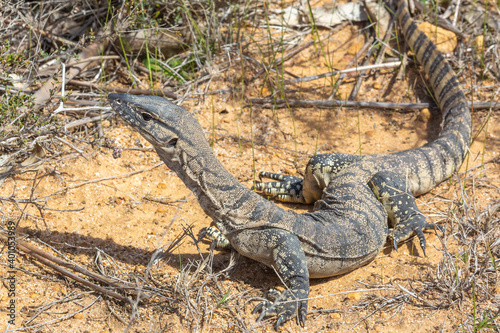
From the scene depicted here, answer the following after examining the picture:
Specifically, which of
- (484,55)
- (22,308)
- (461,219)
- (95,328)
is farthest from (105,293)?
(484,55)

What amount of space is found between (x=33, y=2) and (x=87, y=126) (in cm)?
199

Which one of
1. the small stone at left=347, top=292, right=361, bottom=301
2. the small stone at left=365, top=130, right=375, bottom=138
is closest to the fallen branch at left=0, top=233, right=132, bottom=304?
the small stone at left=347, top=292, right=361, bottom=301

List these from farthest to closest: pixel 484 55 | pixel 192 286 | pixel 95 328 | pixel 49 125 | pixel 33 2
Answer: pixel 484 55
pixel 33 2
pixel 49 125
pixel 192 286
pixel 95 328

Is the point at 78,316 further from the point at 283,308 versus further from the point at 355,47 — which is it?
the point at 355,47

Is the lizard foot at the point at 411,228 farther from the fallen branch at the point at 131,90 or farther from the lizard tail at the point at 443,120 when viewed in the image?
the fallen branch at the point at 131,90

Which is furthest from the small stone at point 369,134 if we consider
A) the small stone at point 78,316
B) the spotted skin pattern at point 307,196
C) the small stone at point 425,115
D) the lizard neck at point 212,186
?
the small stone at point 78,316

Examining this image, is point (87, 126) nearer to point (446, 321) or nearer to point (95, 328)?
point (95, 328)

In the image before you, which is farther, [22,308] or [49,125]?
[49,125]

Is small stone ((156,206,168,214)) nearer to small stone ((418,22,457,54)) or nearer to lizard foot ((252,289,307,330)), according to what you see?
lizard foot ((252,289,307,330))

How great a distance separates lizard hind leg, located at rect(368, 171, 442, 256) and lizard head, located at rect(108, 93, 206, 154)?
212 cm

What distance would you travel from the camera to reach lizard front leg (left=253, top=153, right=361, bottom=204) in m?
5.25

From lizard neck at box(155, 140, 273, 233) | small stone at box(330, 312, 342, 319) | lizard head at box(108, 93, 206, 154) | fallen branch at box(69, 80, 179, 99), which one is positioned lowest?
small stone at box(330, 312, 342, 319)

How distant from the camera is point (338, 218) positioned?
4.51m

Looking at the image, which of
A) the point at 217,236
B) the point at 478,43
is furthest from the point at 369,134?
the point at 217,236
